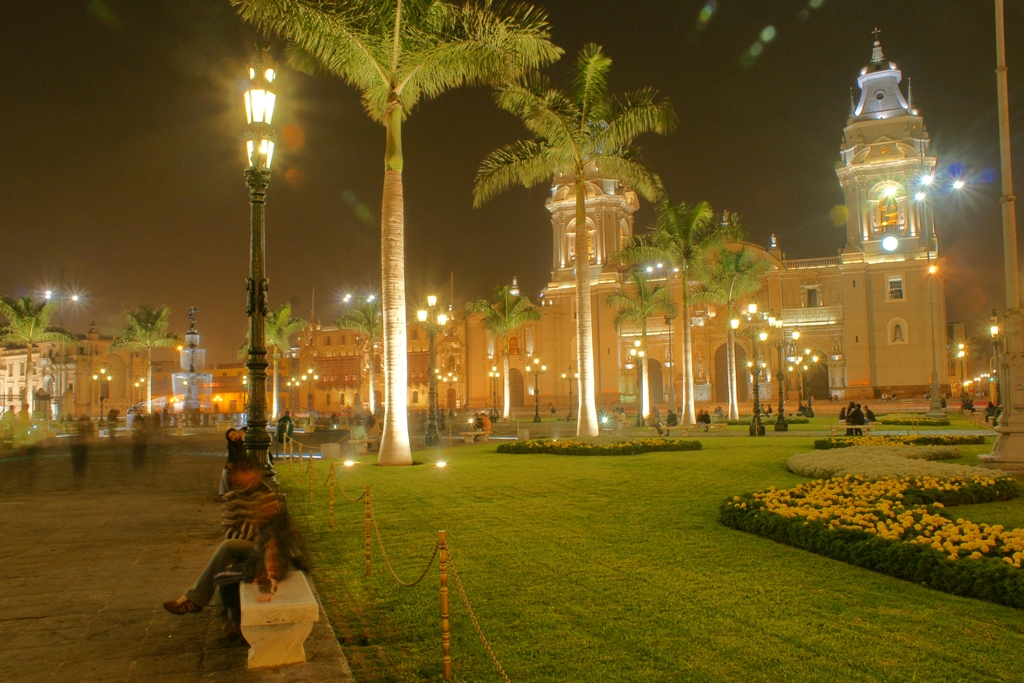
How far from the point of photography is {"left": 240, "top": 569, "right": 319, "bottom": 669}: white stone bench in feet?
15.5

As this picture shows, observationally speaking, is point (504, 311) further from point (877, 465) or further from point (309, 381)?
point (309, 381)

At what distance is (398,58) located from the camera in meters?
17.6

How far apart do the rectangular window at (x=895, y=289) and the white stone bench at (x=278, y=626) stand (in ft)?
192

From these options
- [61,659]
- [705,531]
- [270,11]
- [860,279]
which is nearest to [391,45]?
[270,11]

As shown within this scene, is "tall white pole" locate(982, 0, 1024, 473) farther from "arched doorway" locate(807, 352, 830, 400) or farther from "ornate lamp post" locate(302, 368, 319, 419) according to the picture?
"ornate lamp post" locate(302, 368, 319, 419)

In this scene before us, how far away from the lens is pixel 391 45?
57.6ft

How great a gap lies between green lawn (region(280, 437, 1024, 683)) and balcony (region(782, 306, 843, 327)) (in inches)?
1980

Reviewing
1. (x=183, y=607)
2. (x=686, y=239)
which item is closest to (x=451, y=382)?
(x=686, y=239)

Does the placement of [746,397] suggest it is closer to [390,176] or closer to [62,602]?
[390,176]

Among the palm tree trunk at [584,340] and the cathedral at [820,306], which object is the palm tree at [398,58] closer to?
the palm tree trunk at [584,340]

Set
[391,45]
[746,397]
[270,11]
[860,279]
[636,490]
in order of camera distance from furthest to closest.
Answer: [746,397], [860,279], [391,45], [270,11], [636,490]

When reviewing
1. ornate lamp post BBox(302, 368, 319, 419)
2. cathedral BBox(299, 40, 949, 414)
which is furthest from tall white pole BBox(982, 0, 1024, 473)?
ornate lamp post BBox(302, 368, 319, 419)

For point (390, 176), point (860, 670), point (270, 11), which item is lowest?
point (860, 670)

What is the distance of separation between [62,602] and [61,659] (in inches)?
65.2
